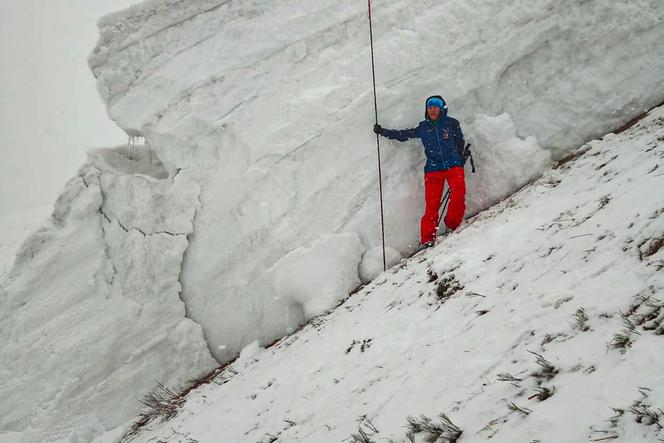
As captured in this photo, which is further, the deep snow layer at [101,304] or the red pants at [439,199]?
the red pants at [439,199]

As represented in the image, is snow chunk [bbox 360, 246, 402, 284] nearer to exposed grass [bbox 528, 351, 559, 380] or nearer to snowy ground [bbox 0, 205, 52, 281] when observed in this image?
exposed grass [bbox 528, 351, 559, 380]

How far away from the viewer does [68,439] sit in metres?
5.78

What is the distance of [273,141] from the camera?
20.7 feet

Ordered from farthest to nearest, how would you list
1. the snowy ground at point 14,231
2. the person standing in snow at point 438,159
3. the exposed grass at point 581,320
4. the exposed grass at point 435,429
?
1. the snowy ground at point 14,231
2. the person standing in snow at point 438,159
3. the exposed grass at point 581,320
4. the exposed grass at point 435,429

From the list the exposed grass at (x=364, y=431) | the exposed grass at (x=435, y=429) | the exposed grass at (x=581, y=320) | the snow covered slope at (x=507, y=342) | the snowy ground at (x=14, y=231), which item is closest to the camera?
the snow covered slope at (x=507, y=342)

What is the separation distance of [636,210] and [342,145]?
13.7 feet

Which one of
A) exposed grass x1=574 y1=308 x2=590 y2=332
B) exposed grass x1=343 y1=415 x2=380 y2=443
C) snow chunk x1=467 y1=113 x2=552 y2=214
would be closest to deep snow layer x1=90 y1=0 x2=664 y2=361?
snow chunk x1=467 y1=113 x2=552 y2=214

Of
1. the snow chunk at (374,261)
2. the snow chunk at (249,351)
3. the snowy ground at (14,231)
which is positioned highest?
the snowy ground at (14,231)

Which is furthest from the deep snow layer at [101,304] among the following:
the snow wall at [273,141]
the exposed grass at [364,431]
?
the exposed grass at [364,431]

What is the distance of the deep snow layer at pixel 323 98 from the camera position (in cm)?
638

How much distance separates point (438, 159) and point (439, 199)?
617mm

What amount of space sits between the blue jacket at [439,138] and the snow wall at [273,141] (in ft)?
1.19

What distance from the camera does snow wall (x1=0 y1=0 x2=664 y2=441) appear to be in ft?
20.7

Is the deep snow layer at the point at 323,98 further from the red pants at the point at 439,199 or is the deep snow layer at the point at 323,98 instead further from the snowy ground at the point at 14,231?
the snowy ground at the point at 14,231
